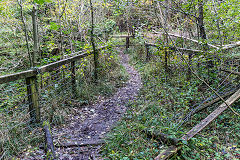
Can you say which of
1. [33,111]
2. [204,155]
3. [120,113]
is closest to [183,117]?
[204,155]

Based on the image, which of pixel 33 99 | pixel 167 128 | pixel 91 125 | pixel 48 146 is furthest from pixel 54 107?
Answer: pixel 167 128

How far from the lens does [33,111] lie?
143 inches

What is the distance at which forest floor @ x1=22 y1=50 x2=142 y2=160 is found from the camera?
3.19 meters

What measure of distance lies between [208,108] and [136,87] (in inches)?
113

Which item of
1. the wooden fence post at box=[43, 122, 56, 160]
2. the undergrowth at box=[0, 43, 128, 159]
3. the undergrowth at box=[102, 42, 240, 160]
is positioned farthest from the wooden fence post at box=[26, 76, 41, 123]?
the undergrowth at box=[102, 42, 240, 160]

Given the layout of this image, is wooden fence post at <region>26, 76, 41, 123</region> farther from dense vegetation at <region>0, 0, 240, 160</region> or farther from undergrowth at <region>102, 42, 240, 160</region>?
undergrowth at <region>102, 42, 240, 160</region>

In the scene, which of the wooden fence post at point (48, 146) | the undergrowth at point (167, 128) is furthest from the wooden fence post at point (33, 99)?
the undergrowth at point (167, 128)

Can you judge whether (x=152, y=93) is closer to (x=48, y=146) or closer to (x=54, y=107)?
(x=54, y=107)

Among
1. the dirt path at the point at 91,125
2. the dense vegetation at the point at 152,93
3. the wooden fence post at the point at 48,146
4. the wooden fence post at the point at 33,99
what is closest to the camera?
the wooden fence post at the point at 48,146

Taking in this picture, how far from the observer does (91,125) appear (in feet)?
13.9

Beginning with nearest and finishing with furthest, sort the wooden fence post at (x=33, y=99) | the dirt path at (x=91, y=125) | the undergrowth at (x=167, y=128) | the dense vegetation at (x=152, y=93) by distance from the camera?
the undergrowth at (x=167, y=128), the dense vegetation at (x=152, y=93), the dirt path at (x=91, y=125), the wooden fence post at (x=33, y=99)

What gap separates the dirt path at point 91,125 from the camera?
3171 mm

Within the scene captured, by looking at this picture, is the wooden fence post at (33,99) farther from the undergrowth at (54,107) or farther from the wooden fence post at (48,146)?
the wooden fence post at (48,146)

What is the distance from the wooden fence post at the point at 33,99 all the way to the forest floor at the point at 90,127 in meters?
0.51
